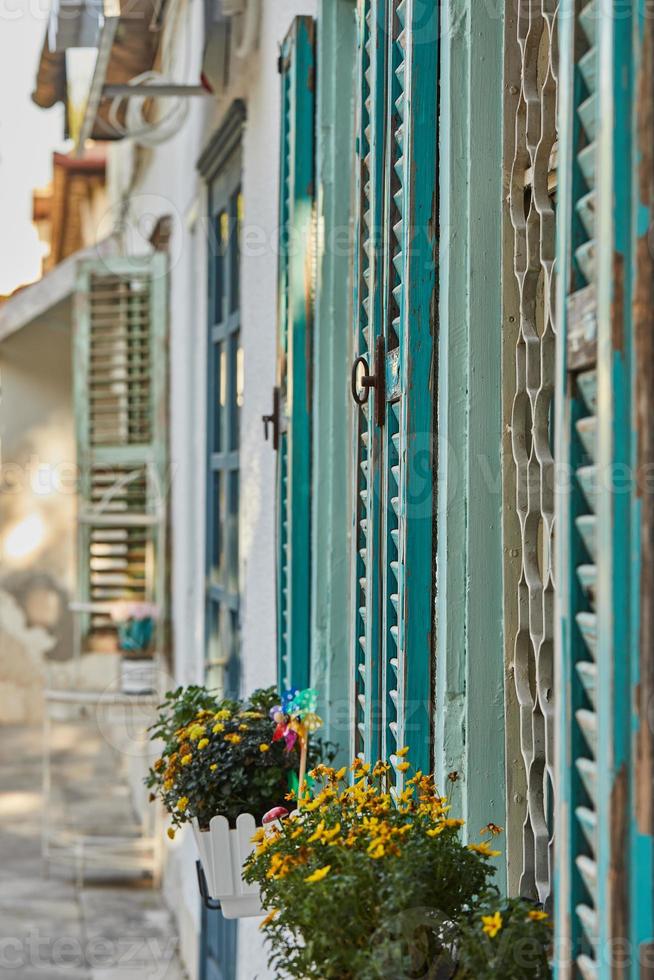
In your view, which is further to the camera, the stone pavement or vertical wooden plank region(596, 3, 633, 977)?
the stone pavement

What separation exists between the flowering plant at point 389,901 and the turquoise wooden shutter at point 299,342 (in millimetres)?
1343

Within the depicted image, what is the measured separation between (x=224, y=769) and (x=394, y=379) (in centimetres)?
90

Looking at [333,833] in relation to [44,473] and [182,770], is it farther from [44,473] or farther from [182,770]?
[44,473]

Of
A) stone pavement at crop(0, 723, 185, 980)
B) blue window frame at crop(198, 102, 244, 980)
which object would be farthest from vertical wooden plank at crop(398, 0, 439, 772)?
stone pavement at crop(0, 723, 185, 980)

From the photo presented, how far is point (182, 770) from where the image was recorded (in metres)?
2.68

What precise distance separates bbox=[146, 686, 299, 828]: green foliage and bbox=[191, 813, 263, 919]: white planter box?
0.12ft

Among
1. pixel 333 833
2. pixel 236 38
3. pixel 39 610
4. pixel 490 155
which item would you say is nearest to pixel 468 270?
pixel 490 155

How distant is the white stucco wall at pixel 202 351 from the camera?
3.76m

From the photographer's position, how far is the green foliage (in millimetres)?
2617

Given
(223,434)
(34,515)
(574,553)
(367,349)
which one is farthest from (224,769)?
(34,515)

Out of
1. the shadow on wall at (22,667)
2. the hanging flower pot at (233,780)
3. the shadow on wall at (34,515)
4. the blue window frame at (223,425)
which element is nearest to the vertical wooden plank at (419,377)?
the hanging flower pot at (233,780)

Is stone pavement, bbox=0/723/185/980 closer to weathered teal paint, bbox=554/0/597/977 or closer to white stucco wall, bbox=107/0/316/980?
white stucco wall, bbox=107/0/316/980

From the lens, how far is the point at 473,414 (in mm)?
2039

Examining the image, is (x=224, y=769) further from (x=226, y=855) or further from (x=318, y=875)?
(x=318, y=875)
